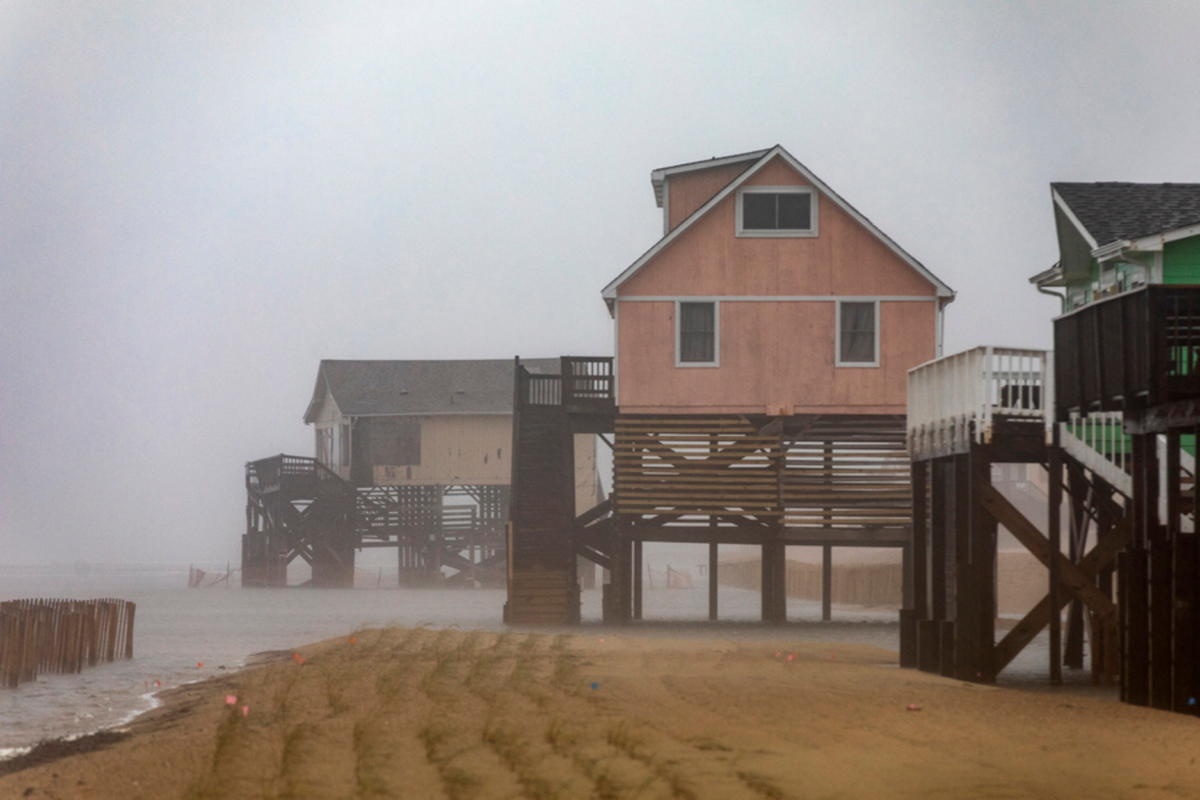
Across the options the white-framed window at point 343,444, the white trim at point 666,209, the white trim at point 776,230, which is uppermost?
the white trim at point 666,209

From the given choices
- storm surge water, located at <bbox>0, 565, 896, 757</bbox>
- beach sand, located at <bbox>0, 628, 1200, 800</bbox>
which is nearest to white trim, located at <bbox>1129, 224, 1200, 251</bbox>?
beach sand, located at <bbox>0, 628, 1200, 800</bbox>

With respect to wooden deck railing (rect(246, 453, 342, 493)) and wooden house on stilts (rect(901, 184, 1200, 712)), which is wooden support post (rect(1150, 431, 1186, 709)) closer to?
wooden house on stilts (rect(901, 184, 1200, 712))

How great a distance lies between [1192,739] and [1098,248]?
13498mm

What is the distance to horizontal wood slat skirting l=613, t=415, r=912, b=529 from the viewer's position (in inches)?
1529

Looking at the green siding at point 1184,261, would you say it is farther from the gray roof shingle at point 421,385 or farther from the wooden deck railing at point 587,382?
the gray roof shingle at point 421,385

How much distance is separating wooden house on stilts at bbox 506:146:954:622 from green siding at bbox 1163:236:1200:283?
488 inches

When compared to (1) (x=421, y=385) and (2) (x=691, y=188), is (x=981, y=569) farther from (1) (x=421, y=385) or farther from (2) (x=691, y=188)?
(1) (x=421, y=385)

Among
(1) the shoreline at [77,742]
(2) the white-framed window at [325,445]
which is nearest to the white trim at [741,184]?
(1) the shoreline at [77,742]

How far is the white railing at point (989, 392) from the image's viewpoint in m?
22.1

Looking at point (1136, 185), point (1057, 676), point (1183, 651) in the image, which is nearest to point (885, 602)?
point (1136, 185)

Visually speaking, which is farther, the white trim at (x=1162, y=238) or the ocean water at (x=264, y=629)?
the white trim at (x=1162, y=238)

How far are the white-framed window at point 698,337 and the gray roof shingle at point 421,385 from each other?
115ft

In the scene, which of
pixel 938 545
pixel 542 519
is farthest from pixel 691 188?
pixel 938 545

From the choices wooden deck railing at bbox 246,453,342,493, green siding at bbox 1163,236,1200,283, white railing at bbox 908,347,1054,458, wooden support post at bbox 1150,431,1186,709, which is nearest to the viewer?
wooden support post at bbox 1150,431,1186,709
